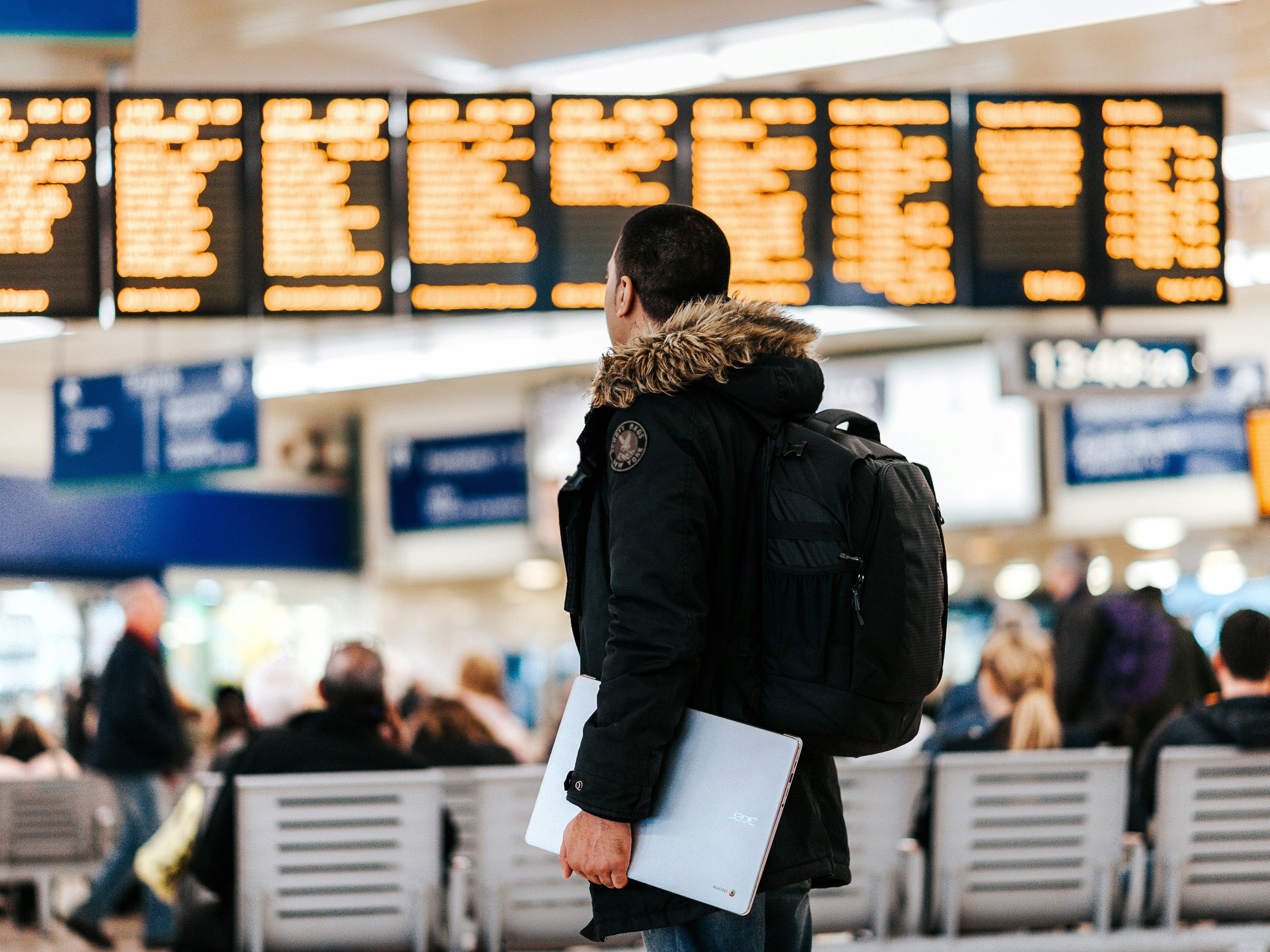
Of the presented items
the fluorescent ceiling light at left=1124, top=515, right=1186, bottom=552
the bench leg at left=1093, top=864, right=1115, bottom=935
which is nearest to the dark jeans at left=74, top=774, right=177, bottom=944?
the bench leg at left=1093, top=864, right=1115, bottom=935

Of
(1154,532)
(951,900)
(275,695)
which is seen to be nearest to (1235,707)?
(951,900)

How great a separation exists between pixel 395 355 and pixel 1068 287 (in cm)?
919

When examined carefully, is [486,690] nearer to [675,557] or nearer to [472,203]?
[472,203]

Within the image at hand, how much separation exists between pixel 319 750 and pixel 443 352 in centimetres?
945

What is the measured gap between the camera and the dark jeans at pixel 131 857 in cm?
673

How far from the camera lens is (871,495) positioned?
2.02m

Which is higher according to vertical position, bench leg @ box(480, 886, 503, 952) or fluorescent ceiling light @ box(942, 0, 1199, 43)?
fluorescent ceiling light @ box(942, 0, 1199, 43)

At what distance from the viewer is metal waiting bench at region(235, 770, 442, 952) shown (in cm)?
432

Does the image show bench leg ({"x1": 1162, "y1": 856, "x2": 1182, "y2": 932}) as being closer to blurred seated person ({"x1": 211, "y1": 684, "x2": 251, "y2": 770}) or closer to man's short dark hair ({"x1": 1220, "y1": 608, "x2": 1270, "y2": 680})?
man's short dark hair ({"x1": 1220, "y1": 608, "x2": 1270, "y2": 680})

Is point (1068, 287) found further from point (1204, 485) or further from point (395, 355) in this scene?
point (395, 355)

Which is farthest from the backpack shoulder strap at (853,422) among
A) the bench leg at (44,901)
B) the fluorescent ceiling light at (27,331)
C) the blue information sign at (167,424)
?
the fluorescent ceiling light at (27,331)

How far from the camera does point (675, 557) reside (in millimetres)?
1938

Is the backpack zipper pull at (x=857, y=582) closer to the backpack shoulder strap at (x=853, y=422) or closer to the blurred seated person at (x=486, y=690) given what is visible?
the backpack shoulder strap at (x=853, y=422)

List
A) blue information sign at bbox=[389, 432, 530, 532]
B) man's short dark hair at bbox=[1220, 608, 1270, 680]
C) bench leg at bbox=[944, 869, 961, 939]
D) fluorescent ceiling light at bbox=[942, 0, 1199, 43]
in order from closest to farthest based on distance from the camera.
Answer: bench leg at bbox=[944, 869, 961, 939]
man's short dark hair at bbox=[1220, 608, 1270, 680]
fluorescent ceiling light at bbox=[942, 0, 1199, 43]
blue information sign at bbox=[389, 432, 530, 532]
